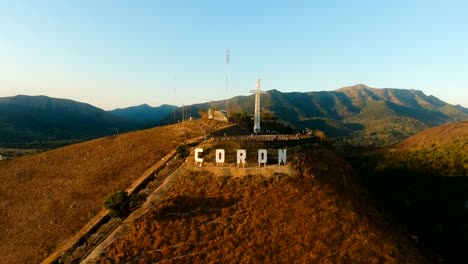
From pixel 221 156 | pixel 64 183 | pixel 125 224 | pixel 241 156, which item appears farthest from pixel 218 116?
pixel 125 224

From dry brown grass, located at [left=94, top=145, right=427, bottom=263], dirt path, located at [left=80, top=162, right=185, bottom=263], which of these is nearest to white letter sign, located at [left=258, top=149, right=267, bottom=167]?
dry brown grass, located at [left=94, top=145, right=427, bottom=263]

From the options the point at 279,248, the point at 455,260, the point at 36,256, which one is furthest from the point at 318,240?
the point at 36,256

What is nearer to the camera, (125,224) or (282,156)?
(125,224)

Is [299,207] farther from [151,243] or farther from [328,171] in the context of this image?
[151,243]

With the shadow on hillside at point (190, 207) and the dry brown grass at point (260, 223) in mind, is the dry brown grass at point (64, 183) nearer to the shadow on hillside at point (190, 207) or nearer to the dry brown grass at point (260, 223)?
the dry brown grass at point (260, 223)

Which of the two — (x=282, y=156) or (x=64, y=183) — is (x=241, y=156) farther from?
(x=64, y=183)
